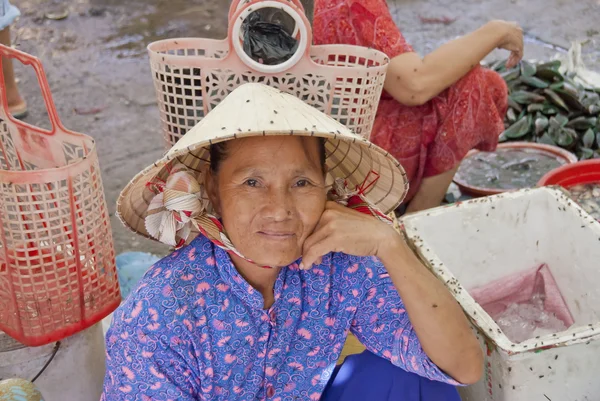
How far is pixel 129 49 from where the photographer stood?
18.2 ft

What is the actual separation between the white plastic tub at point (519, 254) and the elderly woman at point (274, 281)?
0.92ft

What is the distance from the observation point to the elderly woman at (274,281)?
54.7 inches

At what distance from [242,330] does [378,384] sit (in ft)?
1.38

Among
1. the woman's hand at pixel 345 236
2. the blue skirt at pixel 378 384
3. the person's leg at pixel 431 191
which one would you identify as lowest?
the person's leg at pixel 431 191

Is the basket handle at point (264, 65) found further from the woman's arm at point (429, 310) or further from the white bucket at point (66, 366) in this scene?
the white bucket at point (66, 366)

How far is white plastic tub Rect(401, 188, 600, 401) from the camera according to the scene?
1788 mm

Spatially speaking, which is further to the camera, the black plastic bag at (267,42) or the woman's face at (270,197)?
the black plastic bag at (267,42)

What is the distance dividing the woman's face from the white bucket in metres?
0.71

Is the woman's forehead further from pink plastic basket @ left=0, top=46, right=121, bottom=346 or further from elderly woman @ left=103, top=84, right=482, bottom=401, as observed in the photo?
pink plastic basket @ left=0, top=46, right=121, bottom=346

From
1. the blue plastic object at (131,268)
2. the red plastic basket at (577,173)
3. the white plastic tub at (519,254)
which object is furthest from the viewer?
the red plastic basket at (577,173)

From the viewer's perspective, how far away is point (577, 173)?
2.77 metres

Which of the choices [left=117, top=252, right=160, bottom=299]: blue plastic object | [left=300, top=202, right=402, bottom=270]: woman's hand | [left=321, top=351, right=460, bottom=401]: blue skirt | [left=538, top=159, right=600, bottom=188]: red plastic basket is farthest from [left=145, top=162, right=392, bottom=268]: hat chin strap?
[left=538, top=159, right=600, bottom=188]: red plastic basket

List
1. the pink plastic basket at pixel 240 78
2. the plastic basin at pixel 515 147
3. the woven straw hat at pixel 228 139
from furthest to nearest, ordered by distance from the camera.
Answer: the plastic basin at pixel 515 147, the pink plastic basket at pixel 240 78, the woven straw hat at pixel 228 139

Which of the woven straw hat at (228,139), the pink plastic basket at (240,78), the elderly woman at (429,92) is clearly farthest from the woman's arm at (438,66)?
the woven straw hat at (228,139)
